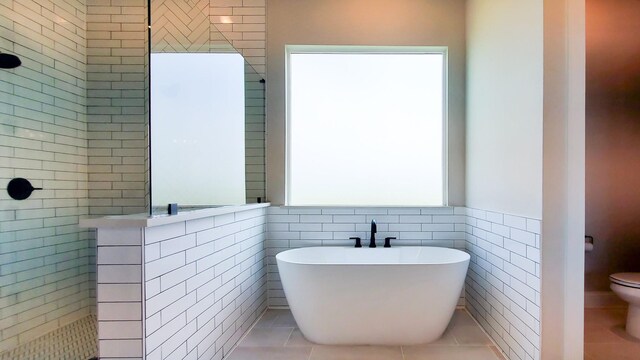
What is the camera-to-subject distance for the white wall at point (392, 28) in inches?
107

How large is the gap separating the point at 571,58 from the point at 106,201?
354 centimetres

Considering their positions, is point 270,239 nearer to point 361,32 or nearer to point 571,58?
point 361,32

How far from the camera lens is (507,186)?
198 centimetres

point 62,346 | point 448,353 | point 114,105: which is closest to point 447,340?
point 448,353

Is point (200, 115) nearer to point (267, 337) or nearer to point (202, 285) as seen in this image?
point (202, 285)

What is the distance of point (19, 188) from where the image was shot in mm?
2027

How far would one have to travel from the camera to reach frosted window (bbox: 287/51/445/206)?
111 inches

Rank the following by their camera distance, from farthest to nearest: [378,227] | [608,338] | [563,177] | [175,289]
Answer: [378,227], [608,338], [563,177], [175,289]

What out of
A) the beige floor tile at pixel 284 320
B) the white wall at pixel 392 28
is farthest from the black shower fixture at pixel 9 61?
the beige floor tile at pixel 284 320

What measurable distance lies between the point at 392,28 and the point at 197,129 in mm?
2017

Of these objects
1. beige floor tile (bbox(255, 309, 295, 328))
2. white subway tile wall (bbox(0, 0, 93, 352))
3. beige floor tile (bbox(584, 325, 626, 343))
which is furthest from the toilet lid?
white subway tile wall (bbox(0, 0, 93, 352))

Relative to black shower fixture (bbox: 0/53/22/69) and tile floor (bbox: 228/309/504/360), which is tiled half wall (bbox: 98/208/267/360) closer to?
tile floor (bbox: 228/309/504/360)

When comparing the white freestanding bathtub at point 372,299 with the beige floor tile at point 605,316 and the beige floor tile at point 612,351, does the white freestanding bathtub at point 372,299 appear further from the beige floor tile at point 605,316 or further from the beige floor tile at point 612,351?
the beige floor tile at point 605,316

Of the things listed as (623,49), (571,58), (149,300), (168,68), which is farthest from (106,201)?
(623,49)
